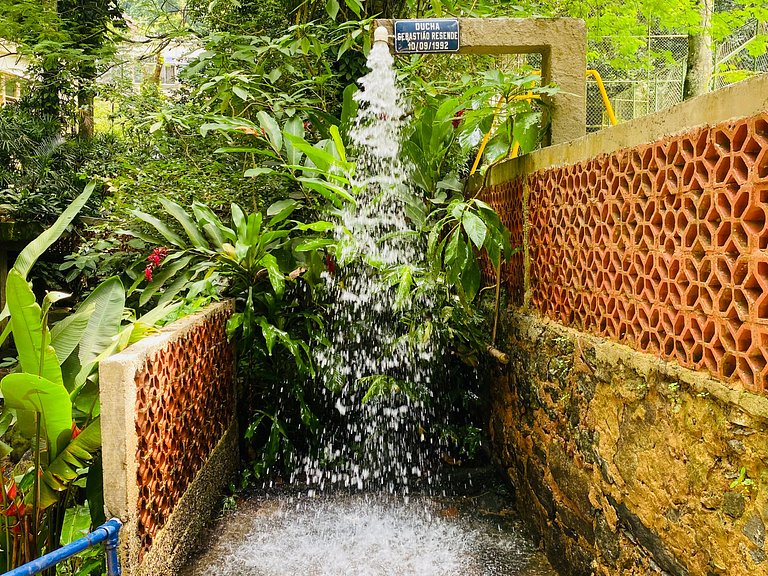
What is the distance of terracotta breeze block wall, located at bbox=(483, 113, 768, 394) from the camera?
149 centimetres

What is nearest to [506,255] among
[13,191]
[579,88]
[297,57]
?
[579,88]

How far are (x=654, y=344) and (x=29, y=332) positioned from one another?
203 centimetres

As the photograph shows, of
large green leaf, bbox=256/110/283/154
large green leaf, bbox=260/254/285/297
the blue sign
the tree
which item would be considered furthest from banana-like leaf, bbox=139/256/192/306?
the tree

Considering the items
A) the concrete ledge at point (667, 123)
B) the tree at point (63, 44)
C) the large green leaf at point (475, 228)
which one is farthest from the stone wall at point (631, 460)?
the tree at point (63, 44)

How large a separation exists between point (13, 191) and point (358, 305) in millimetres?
5391

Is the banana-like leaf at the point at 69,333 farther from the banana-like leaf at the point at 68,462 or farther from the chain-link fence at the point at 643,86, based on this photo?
the chain-link fence at the point at 643,86

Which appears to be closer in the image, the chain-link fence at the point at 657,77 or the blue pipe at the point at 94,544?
the blue pipe at the point at 94,544

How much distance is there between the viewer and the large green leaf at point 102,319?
2.46 metres

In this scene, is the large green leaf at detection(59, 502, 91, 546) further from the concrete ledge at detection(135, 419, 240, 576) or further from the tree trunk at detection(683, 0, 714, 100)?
the tree trunk at detection(683, 0, 714, 100)

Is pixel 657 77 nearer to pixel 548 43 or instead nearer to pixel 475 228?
pixel 548 43

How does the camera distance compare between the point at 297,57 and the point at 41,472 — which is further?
the point at 297,57

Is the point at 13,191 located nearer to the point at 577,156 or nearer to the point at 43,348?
the point at 43,348

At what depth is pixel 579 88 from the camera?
351cm

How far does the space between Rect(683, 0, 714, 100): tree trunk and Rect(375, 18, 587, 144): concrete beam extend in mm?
5737
